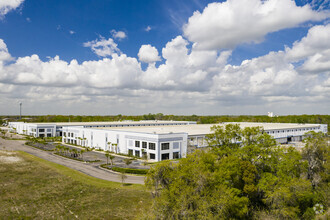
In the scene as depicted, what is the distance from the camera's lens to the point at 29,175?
179 ft

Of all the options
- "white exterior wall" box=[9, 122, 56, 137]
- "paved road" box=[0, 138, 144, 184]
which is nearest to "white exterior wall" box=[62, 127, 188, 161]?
"paved road" box=[0, 138, 144, 184]

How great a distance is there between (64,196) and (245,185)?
32142mm

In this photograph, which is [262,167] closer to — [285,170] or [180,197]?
[285,170]

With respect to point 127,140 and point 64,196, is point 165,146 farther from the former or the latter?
point 64,196

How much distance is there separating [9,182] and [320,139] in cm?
6566

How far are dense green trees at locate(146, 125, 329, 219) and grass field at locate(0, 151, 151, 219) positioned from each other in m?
7.47

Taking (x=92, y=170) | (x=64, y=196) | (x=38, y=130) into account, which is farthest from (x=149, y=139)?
(x=38, y=130)

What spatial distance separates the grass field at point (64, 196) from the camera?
34.4 meters

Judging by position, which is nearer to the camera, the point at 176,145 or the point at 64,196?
the point at 64,196

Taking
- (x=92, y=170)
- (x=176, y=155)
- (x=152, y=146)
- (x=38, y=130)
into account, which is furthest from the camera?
(x=38, y=130)

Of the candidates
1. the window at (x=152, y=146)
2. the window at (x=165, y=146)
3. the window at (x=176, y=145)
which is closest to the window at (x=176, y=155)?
the window at (x=176, y=145)

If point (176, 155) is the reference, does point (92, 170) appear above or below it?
below

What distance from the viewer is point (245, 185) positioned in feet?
112

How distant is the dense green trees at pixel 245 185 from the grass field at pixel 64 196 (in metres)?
7.47
